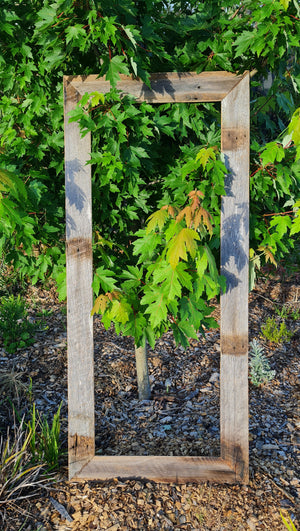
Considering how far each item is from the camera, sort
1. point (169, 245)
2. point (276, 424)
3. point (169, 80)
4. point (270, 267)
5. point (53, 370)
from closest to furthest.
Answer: point (169, 245) → point (169, 80) → point (276, 424) → point (53, 370) → point (270, 267)

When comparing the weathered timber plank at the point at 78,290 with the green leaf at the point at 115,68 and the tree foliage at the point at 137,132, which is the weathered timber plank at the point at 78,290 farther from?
the green leaf at the point at 115,68

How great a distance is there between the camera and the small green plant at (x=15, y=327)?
415cm

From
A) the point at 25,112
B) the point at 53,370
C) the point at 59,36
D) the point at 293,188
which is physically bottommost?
the point at 53,370

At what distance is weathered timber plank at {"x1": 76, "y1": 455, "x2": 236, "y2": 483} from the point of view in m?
2.62

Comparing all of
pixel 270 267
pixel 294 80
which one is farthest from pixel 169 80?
pixel 270 267

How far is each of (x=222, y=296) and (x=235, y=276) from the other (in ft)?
0.42

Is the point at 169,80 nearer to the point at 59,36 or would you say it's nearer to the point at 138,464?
the point at 59,36

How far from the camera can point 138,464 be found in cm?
265

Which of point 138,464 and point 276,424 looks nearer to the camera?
point 138,464

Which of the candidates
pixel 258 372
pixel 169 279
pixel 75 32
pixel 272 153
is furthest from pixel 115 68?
pixel 258 372

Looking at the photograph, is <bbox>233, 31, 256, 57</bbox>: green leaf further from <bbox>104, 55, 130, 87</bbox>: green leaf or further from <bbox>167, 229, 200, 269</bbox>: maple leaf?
<bbox>167, 229, 200, 269</bbox>: maple leaf

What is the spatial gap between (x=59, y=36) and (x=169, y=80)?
1.87ft

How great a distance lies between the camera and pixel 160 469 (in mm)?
2641

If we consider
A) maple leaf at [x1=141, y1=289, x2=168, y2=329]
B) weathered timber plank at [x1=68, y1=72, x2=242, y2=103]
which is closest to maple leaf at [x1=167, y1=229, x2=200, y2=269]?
maple leaf at [x1=141, y1=289, x2=168, y2=329]
